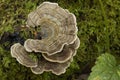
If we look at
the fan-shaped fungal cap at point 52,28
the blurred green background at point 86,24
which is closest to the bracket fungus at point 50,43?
the fan-shaped fungal cap at point 52,28

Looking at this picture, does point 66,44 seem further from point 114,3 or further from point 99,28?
Answer: point 114,3

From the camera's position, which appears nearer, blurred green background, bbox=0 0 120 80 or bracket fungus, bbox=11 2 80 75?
bracket fungus, bbox=11 2 80 75

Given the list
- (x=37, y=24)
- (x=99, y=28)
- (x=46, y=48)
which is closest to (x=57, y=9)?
(x=37, y=24)

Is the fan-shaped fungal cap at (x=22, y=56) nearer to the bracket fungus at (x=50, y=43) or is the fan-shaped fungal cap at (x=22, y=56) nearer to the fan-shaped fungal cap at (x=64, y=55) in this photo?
the bracket fungus at (x=50, y=43)

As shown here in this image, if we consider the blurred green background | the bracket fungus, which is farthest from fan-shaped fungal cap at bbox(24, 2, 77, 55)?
the blurred green background

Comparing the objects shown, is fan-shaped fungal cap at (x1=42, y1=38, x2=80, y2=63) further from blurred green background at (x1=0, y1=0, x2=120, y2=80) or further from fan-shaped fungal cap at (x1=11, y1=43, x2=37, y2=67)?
blurred green background at (x1=0, y1=0, x2=120, y2=80)

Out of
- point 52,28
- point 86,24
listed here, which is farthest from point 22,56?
point 86,24

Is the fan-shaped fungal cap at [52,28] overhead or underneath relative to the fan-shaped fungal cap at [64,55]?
overhead
